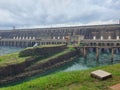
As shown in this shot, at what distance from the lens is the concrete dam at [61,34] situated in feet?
282

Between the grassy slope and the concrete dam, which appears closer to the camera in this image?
the grassy slope

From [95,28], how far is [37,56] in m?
55.1

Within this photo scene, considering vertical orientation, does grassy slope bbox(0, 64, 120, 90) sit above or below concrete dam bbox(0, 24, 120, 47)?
below

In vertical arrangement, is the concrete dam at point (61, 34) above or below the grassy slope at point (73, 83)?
above

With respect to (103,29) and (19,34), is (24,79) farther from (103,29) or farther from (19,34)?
(19,34)

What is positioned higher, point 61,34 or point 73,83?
point 61,34

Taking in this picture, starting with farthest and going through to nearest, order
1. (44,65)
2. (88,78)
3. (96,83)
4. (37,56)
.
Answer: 1. (37,56)
2. (44,65)
3. (88,78)
4. (96,83)

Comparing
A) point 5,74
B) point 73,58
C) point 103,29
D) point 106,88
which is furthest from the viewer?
point 103,29

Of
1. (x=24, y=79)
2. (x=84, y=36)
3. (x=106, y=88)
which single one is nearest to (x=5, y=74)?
(x=24, y=79)

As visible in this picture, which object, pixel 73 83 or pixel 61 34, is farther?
pixel 61 34

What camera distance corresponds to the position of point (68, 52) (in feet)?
178

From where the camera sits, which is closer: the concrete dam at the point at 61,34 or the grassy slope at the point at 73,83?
the grassy slope at the point at 73,83

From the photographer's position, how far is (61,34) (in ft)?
334

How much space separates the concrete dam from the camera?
282 feet
